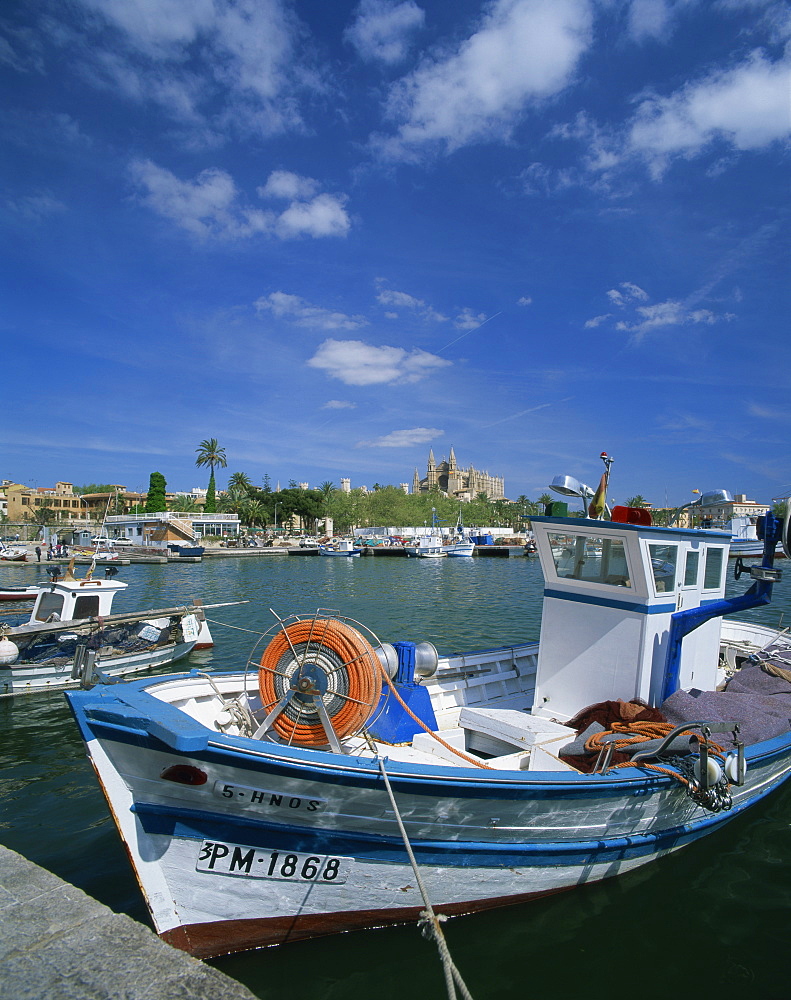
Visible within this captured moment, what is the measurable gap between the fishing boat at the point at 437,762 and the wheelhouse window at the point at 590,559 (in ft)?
0.09

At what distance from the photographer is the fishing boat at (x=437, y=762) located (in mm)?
4918

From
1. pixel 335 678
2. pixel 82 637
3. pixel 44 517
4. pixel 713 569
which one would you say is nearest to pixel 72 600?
pixel 82 637

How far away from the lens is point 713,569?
845cm

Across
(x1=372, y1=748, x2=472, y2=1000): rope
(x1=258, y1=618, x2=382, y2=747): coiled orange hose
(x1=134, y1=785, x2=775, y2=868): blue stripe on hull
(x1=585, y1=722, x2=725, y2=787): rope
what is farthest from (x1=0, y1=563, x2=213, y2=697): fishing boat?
(x1=585, y1=722, x2=725, y2=787): rope

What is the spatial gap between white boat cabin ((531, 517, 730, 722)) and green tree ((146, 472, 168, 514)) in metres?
90.5

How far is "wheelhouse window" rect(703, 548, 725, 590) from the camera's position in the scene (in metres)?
8.30

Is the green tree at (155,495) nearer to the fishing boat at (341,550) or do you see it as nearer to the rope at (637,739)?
the fishing boat at (341,550)

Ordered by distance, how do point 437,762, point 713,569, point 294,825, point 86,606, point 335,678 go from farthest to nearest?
1. point 86,606
2. point 713,569
3. point 437,762
4. point 335,678
5. point 294,825

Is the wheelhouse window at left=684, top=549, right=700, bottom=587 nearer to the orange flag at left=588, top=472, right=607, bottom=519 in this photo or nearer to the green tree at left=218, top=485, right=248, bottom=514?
the orange flag at left=588, top=472, right=607, bottom=519

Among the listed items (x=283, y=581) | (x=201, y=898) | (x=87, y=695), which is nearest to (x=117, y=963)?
(x=201, y=898)

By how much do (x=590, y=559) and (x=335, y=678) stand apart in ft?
12.8

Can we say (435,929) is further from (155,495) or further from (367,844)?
(155,495)

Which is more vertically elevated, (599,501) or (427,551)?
(599,501)

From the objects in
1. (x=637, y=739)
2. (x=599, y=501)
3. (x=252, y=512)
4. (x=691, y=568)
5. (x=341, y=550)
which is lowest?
(x=341, y=550)
